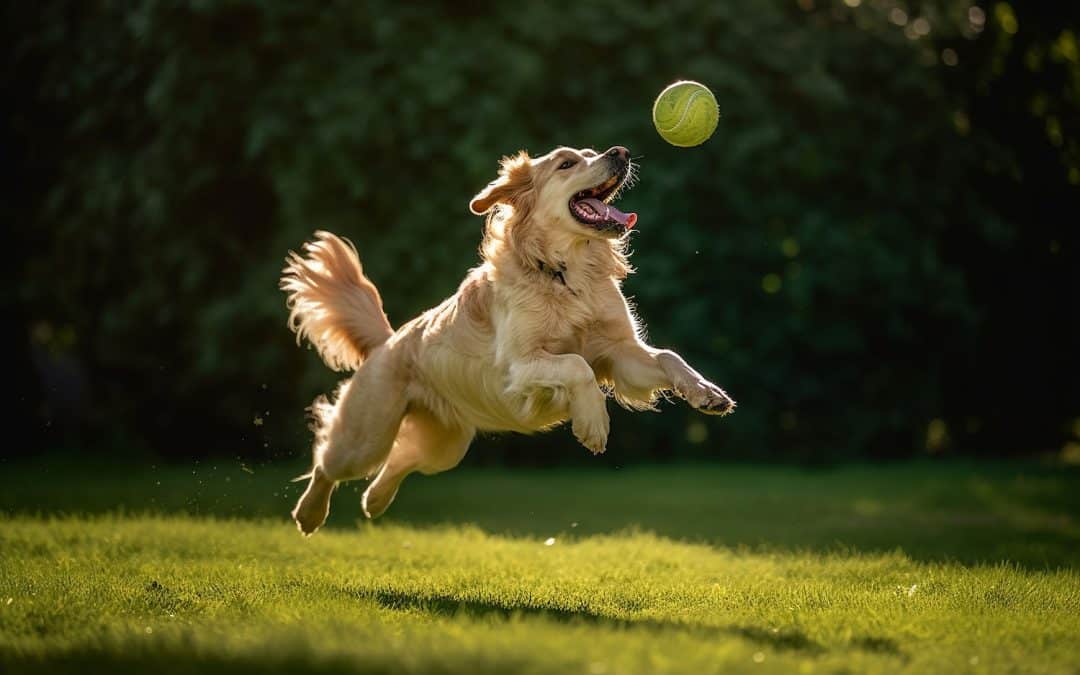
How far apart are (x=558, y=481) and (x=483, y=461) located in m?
1.60

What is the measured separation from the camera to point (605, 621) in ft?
17.1

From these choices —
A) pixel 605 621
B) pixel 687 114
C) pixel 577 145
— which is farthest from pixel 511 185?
pixel 577 145

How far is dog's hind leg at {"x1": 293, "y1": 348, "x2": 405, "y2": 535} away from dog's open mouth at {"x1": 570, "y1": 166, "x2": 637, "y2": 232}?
4.69ft

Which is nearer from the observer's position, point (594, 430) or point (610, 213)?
point (594, 430)

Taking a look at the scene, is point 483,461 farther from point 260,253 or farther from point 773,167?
point 773,167

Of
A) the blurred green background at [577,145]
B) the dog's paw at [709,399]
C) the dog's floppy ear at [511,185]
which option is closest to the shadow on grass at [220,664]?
the dog's paw at [709,399]

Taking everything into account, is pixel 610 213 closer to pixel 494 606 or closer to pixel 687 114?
pixel 687 114

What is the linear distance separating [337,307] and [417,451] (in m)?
1.04

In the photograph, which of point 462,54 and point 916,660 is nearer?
point 916,660

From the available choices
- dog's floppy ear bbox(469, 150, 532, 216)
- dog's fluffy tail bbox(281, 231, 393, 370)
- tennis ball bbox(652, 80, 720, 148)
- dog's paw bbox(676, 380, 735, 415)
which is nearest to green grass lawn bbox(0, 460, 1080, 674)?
dog's paw bbox(676, 380, 735, 415)

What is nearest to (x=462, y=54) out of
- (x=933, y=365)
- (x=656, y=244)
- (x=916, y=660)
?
A: (x=656, y=244)

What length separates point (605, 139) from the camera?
1343cm

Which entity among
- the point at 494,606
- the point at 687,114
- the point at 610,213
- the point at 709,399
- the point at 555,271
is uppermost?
the point at 687,114

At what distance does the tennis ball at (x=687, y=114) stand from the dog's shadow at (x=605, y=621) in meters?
2.63
